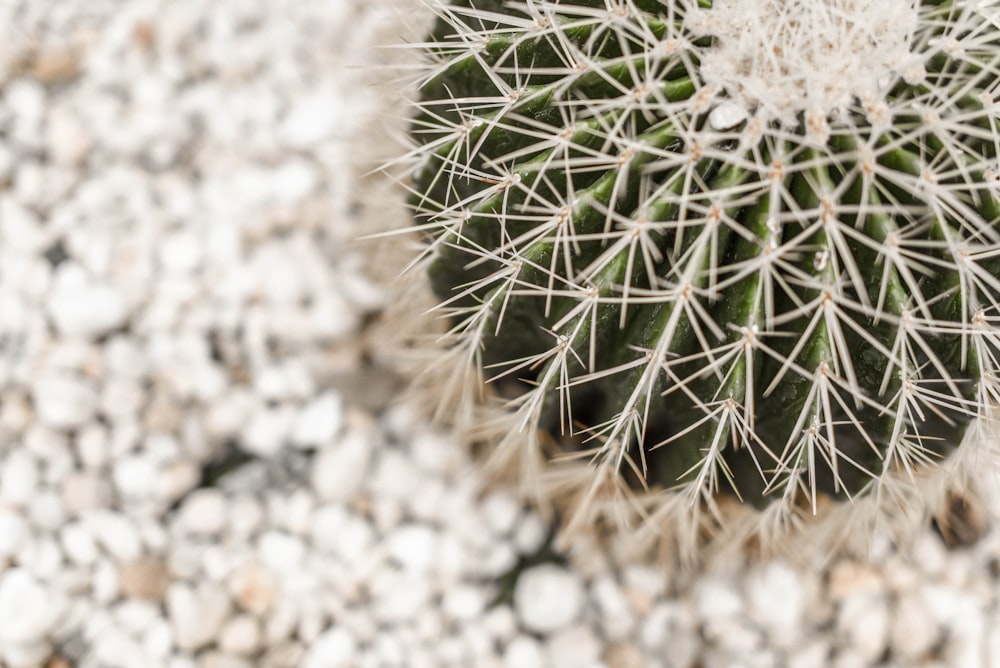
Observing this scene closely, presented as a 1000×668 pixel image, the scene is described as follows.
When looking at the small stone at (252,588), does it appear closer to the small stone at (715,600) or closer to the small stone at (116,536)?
the small stone at (116,536)

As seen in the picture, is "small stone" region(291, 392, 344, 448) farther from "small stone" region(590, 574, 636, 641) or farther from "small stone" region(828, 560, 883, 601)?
"small stone" region(828, 560, 883, 601)

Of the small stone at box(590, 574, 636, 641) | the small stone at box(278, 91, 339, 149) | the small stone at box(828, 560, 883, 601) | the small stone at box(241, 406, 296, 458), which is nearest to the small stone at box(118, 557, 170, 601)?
the small stone at box(241, 406, 296, 458)

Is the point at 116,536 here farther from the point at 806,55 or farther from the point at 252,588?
the point at 806,55

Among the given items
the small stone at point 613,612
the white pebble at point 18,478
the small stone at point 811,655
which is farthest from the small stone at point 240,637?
the small stone at point 811,655

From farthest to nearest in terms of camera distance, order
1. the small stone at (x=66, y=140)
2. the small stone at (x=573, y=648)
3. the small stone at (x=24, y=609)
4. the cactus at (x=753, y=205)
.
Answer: the small stone at (x=66, y=140) → the small stone at (x=573, y=648) → the small stone at (x=24, y=609) → the cactus at (x=753, y=205)

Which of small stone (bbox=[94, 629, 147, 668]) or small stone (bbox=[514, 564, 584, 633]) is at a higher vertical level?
small stone (bbox=[94, 629, 147, 668])

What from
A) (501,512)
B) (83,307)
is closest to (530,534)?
(501,512)
